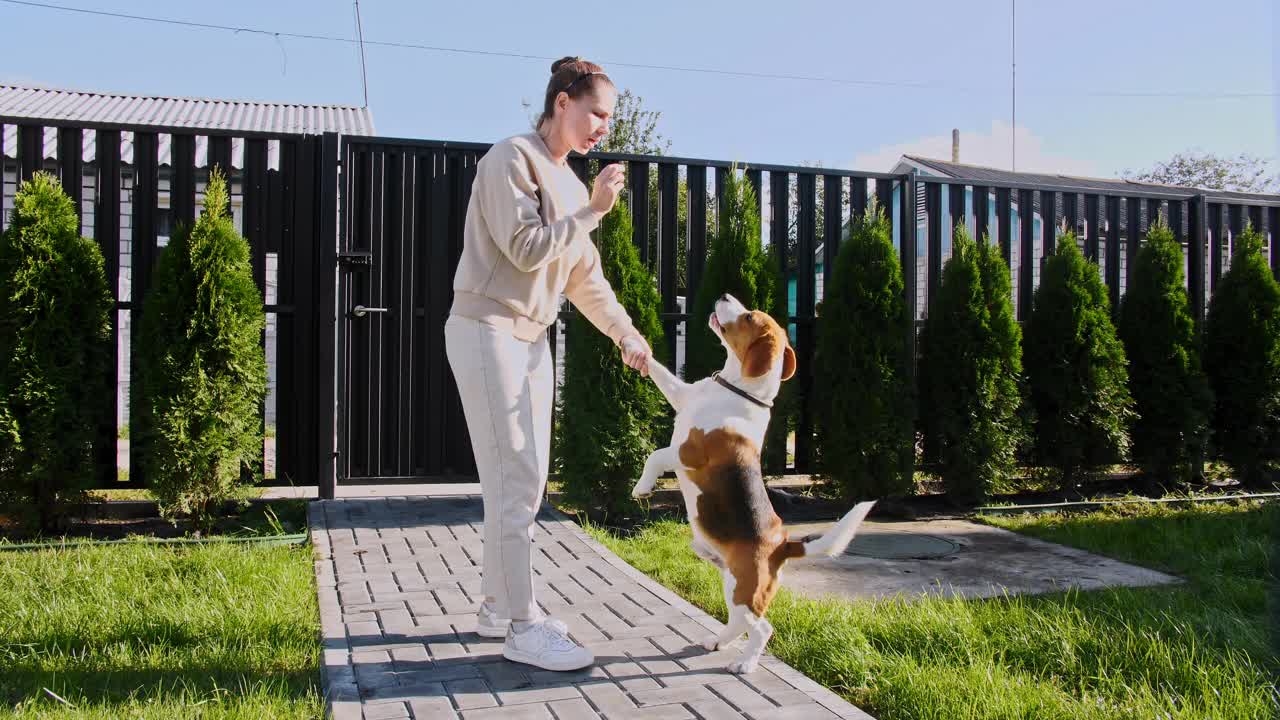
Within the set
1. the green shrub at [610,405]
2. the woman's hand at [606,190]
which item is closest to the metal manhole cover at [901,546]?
the green shrub at [610,405]

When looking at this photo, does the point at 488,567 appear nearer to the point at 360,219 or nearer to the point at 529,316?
the point at 529,316

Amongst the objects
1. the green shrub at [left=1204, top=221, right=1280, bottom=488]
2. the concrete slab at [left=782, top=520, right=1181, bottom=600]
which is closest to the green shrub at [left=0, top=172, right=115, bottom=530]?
the concrete slab at [left=782, top=520, right=1181, bottom=600]

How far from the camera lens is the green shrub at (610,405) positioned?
5973 millimetres

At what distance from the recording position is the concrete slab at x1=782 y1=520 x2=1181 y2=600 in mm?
4535

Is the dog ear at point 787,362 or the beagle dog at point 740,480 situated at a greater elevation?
the dog ear at point 787,362

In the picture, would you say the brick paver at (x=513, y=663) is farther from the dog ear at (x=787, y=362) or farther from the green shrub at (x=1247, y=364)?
the green shrub at (x=1247, y=364)

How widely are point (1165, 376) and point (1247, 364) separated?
878mm

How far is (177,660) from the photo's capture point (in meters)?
3.18

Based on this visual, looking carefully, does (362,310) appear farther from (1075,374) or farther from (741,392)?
(1075,374)

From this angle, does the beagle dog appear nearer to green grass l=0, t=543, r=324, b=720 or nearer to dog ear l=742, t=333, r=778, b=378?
dog ear l=742, t=333, r=778, b=378

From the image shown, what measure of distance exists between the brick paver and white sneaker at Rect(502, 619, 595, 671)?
3 cm

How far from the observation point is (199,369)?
18.0ft

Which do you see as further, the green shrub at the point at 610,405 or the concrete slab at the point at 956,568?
the green shrub at the point at 610,405

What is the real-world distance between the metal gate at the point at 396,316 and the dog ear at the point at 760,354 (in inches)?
146
